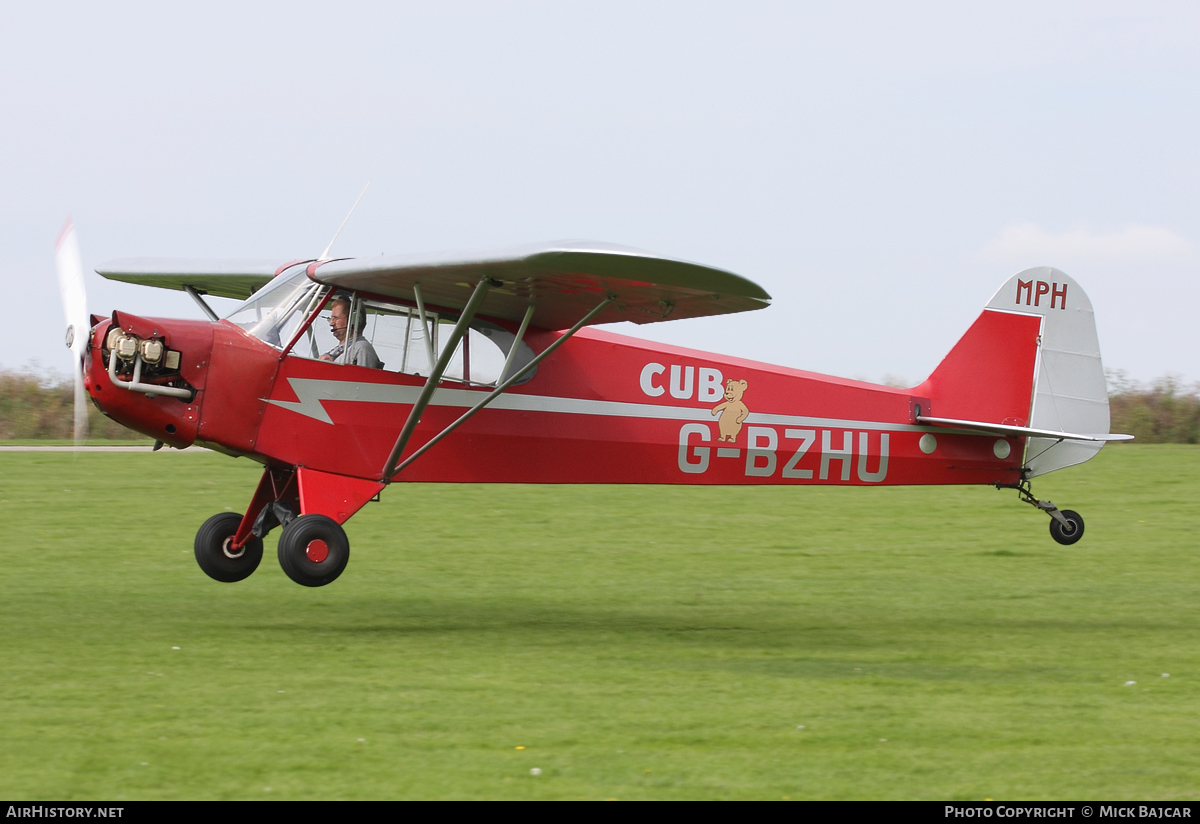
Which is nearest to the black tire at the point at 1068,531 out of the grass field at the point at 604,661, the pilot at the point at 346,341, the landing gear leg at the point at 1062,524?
the landing gear leg at the point at 1062,524

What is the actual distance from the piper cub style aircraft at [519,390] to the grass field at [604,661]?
1178 mm

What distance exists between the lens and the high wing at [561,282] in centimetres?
823

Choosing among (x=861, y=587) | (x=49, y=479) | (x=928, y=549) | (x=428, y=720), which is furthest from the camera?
(x=49, y=479)

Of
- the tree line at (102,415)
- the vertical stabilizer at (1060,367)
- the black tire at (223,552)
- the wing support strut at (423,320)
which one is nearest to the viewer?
the wing support strut at (423,320)

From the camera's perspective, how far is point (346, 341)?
391 inches

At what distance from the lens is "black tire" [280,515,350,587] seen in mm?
9156

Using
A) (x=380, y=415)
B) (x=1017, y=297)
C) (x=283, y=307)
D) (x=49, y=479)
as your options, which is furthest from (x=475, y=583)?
(x=49, y=479)

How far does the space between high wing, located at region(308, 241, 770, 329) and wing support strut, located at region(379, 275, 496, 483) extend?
0.14 meters

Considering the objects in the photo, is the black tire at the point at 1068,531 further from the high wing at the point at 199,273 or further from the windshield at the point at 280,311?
the high wing at the point at 199,273

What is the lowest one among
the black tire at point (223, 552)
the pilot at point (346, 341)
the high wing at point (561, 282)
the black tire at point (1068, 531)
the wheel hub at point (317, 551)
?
the black tire at point (223, 552)

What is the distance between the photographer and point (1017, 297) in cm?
1234

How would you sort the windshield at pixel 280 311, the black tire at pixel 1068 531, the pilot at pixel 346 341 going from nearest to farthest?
Result: the windshield at pixel 280 311, the pilot at pixel 346 341, the black tire at pixel 1068 531

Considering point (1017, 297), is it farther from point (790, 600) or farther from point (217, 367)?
point (217, 367)

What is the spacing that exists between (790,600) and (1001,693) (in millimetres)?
3818
